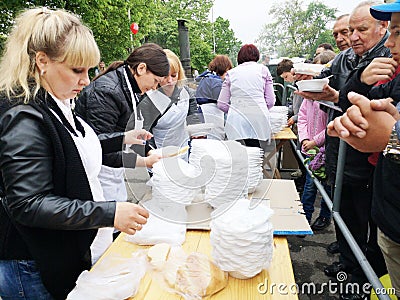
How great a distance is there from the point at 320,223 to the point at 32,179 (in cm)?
281

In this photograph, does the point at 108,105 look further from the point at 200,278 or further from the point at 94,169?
the point at 200,278

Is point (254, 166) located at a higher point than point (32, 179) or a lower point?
lower

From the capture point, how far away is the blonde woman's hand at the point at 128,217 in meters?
0.96

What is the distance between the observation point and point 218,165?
4.29ft

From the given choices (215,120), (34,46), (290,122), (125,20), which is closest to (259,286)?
(215,120)

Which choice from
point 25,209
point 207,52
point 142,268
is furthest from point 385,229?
point 207,52

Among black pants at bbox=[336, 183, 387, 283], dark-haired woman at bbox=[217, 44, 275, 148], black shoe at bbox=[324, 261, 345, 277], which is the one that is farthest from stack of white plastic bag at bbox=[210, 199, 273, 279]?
black shoe at bbox=[324, 261, 345, 277]

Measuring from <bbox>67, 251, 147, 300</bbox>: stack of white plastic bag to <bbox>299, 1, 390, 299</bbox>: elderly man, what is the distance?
51.3 inches

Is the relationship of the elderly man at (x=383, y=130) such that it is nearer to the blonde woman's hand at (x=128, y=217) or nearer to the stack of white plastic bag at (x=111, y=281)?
the blonde woman's hand at (x=128, y=217)

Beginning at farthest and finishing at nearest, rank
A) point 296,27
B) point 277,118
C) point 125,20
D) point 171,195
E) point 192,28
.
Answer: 1. point 296,27
2. point 192,28
3. point 125,20
4. point 277,118
5. point 171,195

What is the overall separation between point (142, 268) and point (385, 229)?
35.9 inches

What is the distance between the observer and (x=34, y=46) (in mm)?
974

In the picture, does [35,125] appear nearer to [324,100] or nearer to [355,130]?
[355,130]

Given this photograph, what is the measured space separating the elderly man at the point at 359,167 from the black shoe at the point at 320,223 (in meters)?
0.91
